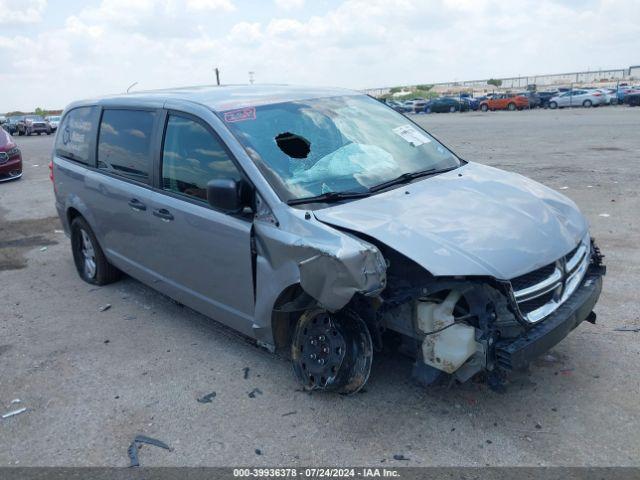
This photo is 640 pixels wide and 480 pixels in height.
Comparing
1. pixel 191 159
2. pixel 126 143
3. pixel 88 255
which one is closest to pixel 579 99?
pixel 88 255

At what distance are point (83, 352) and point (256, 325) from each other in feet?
5.32

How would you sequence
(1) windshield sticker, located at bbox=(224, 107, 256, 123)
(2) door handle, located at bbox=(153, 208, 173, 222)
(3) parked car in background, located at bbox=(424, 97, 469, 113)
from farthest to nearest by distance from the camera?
(3) parked car in background, located at bbox=(424, 97, 469, 113)
(2) door handle, located at bbox=(153, 208, 173, 222)
(1) windshield sticker, located at bbox=(224, 107, 256, 123)

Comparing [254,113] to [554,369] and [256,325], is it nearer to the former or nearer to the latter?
[256,325]

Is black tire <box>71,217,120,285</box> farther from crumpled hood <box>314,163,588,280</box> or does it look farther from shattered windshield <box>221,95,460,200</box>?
crumpled hood <box>314,163,588,280</box>

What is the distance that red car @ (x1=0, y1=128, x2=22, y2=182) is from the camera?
44.8 ft

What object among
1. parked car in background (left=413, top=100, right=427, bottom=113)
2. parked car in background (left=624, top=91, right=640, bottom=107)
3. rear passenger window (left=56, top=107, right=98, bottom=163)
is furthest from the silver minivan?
parked car in background (left=413, top=100, right=427, bottom=113)

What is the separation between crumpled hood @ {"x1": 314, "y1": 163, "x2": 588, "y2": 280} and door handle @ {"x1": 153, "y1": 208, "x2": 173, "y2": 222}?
1.43 meters

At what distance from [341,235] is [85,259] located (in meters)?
3.94

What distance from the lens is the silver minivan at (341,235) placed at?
3080mm

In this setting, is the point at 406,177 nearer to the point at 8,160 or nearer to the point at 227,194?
the point at 227,194

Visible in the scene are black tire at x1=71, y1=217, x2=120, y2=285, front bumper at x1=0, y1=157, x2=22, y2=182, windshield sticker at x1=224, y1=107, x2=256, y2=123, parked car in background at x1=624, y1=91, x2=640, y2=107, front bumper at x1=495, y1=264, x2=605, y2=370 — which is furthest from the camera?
parked car in background at x1=624, y1=91, x2=640, y2=107

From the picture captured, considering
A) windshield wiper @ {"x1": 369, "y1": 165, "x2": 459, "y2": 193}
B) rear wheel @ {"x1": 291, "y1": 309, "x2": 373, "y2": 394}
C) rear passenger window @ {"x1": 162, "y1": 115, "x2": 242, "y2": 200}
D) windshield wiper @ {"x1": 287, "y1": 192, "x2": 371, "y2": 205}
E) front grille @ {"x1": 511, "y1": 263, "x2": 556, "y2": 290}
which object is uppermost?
rear passenger window @ {"x1": 162, "y1": 115, "x2": 242, "y2": 200}

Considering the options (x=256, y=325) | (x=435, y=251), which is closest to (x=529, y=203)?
(x=435, y=251)

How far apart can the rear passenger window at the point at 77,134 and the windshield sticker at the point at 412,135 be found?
2.93 meters
